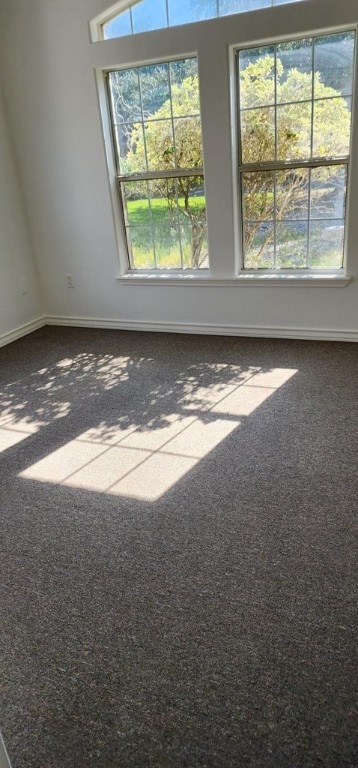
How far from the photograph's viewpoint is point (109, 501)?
225 cm

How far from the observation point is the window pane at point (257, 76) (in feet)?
11.1

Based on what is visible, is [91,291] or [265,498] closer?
[265,498]

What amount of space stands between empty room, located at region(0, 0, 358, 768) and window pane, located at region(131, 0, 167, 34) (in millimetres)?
14

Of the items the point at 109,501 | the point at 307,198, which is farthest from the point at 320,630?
the point at 307,198

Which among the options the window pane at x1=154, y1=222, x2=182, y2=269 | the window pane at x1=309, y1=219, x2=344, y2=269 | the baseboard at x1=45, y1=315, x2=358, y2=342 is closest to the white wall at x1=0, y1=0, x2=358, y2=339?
the baseboard at x1=45, y1=315, x2=358, y2=342

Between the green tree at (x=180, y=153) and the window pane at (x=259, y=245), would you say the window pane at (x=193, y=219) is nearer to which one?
the green tree at (x=180, y=153)

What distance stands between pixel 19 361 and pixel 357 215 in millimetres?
2796

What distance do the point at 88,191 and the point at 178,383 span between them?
1.96 m

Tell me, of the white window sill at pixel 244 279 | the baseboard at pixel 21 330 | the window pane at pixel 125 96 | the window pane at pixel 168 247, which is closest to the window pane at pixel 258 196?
the white window sill at pixel 244 279

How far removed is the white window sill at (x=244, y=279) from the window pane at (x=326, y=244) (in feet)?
0.27

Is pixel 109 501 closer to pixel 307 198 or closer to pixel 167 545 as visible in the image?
pixel 167 545

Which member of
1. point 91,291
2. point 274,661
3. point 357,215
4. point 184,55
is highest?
point 184,55

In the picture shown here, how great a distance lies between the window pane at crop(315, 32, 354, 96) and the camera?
10.4 feet

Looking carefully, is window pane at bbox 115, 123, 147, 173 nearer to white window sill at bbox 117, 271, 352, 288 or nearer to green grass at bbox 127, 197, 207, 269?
green grass at bbox 127, 197, 207, 269
